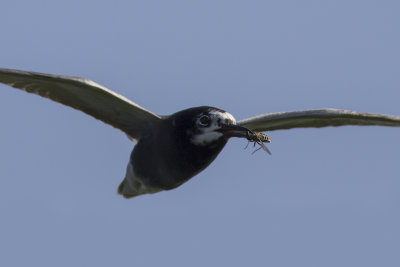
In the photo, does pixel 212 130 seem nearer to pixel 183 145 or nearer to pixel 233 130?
pixel 233 130

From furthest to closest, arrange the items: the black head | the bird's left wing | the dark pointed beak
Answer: the bird's left wing < the black head < the dark pointed beak

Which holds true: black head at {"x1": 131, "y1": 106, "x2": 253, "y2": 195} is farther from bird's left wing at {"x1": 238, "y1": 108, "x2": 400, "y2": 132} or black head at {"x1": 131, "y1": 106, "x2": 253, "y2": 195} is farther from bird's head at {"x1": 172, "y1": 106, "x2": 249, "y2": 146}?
bird's left wing at {"x1": 238, "y1": 108, "x2": 400, "y2": 132}

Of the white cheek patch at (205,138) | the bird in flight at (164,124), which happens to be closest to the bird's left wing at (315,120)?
the bird in flight at (164,124)

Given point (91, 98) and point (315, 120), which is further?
point (315, 120)

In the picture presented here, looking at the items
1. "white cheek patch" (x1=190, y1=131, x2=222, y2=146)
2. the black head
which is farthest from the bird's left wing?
"white cheek patch" (x1=190, y1=131, x2=222, y2=146)

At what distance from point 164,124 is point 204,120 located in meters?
0.94

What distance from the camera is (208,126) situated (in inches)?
506

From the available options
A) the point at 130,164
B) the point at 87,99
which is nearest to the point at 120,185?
the point at 130,164

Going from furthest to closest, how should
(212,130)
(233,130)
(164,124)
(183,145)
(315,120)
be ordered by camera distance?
(315,120)
(164,124)
(183,145)
(212,130)
(233,130)

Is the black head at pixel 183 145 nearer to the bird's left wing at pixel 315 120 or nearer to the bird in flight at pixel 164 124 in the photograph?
the bird in flight at pixel 164 124

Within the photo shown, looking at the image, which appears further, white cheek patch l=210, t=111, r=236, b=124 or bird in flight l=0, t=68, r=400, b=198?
bird in flight l=0, t=68, r=400, b=198

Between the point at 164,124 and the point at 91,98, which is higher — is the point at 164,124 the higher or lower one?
the lower one

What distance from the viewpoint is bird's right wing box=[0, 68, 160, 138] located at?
12.9 m

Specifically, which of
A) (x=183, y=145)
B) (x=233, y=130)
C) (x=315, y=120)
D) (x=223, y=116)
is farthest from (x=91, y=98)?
(x=315, y=120)
